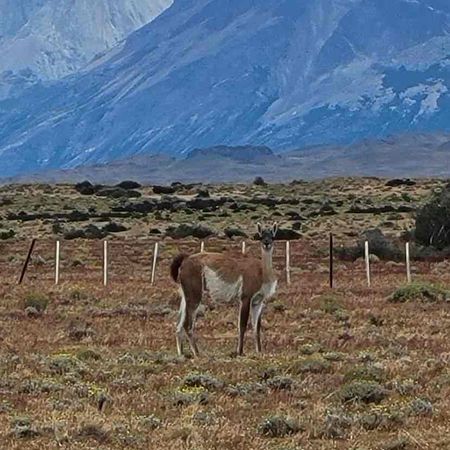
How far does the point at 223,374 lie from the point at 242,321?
2.16 metres

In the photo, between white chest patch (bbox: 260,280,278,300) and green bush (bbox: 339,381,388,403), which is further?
white chest patch (bbox: 260,280,278,300)

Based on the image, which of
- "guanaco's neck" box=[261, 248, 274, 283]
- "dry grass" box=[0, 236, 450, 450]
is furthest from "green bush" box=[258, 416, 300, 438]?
"guanaco's neck" box=[261, 248, 274, 283]

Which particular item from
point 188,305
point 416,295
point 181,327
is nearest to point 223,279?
point 188,305

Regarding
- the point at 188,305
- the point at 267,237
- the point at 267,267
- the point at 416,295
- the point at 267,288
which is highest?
the point at 267,237

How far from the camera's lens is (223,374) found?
15.2m

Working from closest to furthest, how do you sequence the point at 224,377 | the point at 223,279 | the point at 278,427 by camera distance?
the point at 278,427 < the point at 224,377 < the point at 223,279

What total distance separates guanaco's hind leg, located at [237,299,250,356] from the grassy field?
0.15 metres

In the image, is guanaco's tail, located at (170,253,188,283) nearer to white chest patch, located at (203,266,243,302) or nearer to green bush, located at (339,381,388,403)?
white chest patch, located at (203,266,243,302)

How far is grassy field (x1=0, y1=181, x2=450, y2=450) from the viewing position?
1174 centimetres

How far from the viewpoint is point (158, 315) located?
74.2 ft

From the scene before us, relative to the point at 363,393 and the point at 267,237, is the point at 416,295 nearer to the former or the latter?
the point at 267,237

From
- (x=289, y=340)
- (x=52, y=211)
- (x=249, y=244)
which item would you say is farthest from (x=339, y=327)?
(x=52, y=211)

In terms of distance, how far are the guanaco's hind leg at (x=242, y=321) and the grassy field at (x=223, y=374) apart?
0.48 ft

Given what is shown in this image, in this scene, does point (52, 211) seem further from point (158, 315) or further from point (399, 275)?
point (158, 315)
